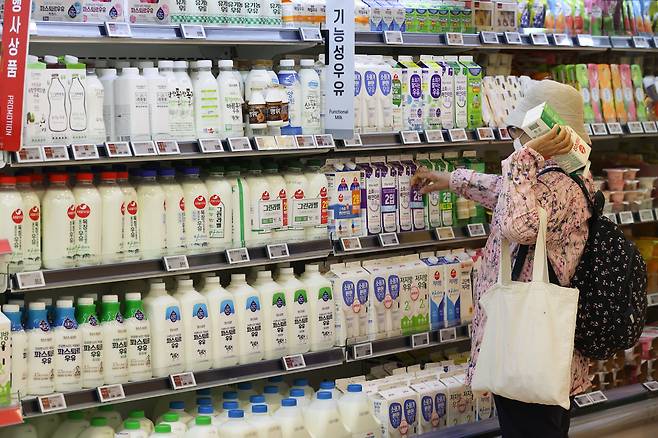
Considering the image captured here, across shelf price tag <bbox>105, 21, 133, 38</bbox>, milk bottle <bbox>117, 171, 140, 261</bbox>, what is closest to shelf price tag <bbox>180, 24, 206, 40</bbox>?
shelf price tag <bbox>105, 21, 133, 38</bbox>

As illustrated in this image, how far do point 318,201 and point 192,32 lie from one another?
3.13ft

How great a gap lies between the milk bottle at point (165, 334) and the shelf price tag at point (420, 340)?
120cm

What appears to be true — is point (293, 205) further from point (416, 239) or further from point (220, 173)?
point (416, 239)

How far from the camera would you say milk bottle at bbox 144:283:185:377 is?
4.21m

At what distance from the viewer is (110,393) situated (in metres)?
4.04

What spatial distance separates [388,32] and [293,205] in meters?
0.94

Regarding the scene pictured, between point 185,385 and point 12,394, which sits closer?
point 12,394

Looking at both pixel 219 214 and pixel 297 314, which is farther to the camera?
pixel 297 314

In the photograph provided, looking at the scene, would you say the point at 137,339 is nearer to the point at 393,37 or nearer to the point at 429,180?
the point at 429,180

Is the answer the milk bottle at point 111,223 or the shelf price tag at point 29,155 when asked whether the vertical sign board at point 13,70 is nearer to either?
the shelf price tag at point 29,155

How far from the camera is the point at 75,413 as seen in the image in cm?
425

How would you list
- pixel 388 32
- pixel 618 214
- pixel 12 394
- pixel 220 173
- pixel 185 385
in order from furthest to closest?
1. pixel 618 214
2. pixel 388 32
3. pixel 220 173
4. pixel 185 385
5. pixel 12 394

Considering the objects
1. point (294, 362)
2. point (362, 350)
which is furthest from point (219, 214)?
point (362, 350)

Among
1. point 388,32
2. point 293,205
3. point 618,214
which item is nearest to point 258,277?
point 293,205
